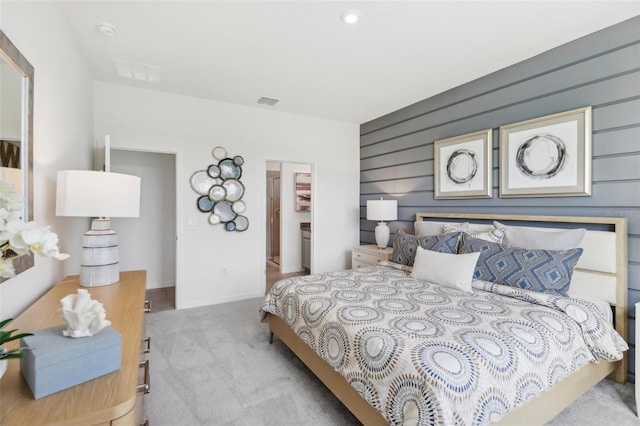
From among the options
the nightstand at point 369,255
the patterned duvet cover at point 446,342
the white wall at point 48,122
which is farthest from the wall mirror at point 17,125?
the nightstand at point 369,255

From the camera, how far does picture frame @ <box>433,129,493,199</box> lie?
3113mm

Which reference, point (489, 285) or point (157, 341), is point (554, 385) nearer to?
point (489, 285)

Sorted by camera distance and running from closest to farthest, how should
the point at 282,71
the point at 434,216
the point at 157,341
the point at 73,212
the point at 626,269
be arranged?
the point at 73,212 → the point at 626,269 → the point at 157,341 → the point at 282,71 → the point at 434,216

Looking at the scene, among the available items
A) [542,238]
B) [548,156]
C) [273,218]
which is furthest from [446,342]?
[273,218]

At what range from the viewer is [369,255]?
164 inches

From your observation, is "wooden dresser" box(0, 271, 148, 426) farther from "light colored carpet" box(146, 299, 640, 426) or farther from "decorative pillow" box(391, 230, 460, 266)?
"decorative pillow" box(391, 230, 460, 266)

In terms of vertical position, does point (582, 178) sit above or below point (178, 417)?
above

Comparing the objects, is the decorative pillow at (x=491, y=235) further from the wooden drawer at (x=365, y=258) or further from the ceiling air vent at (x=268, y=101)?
the ceiling air vent at (x=268, y=101)

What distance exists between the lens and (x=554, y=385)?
1604 millimetres

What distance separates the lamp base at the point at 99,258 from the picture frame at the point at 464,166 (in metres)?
3.26

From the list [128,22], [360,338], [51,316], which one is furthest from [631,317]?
[128,22]

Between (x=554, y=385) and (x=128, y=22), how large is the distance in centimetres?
363

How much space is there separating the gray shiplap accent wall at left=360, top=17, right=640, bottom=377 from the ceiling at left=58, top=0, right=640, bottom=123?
5.5 inches

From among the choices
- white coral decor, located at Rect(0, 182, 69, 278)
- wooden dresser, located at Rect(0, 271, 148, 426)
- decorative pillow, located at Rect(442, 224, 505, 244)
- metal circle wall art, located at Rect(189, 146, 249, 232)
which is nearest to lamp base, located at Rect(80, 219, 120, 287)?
wooden dresser, located at Rect(0, 271, 148, 426)
